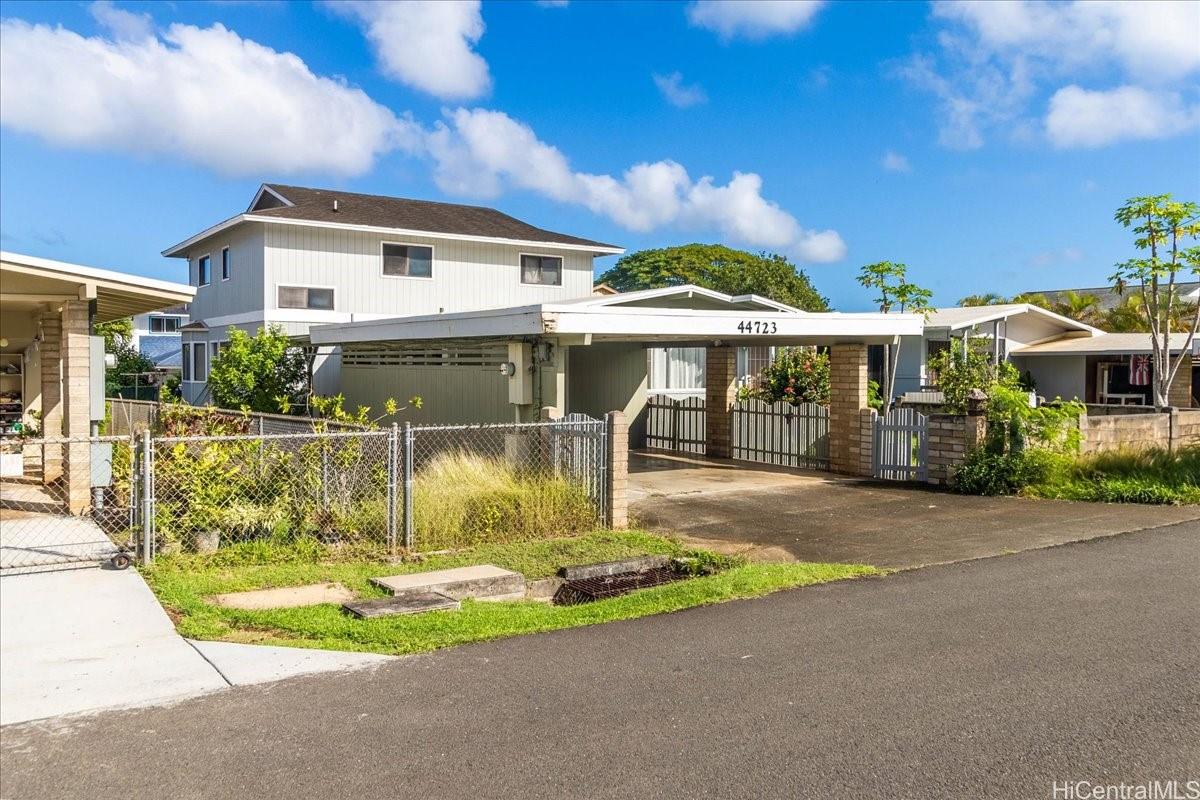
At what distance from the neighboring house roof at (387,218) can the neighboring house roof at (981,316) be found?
9.44m

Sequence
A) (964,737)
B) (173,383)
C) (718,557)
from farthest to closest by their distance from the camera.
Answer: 1. (173,383)
2. (718,557)
3. (964,737)

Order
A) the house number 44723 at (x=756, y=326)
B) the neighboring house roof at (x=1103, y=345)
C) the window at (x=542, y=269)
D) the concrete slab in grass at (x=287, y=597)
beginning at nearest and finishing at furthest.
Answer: the concrete slab in grass at (x=287, y=597) < the house number 44723 at (x=756, y=326) < the neighboring house roof at (x=1103, y=345) < the window at (x=542, y=269)

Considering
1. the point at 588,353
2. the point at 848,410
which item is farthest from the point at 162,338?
the point at 848,410

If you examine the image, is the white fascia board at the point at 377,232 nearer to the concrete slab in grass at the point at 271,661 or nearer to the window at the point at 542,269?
the window at the point at 542,269

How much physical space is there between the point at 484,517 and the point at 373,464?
4.19 feet

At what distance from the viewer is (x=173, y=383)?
27.6 meters

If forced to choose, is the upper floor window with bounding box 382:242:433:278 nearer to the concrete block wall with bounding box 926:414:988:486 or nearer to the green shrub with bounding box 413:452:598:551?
the green shrub with bounding box 413:452:598:551

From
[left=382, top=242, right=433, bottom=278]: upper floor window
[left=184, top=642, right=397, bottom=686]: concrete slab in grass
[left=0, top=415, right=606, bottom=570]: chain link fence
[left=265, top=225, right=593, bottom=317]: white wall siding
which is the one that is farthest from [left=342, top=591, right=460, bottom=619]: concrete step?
[left=382, top=242, right=433, bottom=278]: upper floor window

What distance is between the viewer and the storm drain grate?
812cm

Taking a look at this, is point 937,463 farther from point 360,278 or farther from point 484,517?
point 360,278

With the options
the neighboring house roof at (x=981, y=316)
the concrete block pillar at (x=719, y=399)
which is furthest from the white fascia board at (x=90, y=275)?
the neighboring house roof at (x=981, y=316)

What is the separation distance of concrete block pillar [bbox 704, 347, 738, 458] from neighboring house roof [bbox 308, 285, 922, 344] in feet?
3.96

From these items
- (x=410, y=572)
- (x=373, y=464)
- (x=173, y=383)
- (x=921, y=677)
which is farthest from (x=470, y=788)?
(x=173, y=383)

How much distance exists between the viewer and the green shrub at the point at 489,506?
9.51 m
